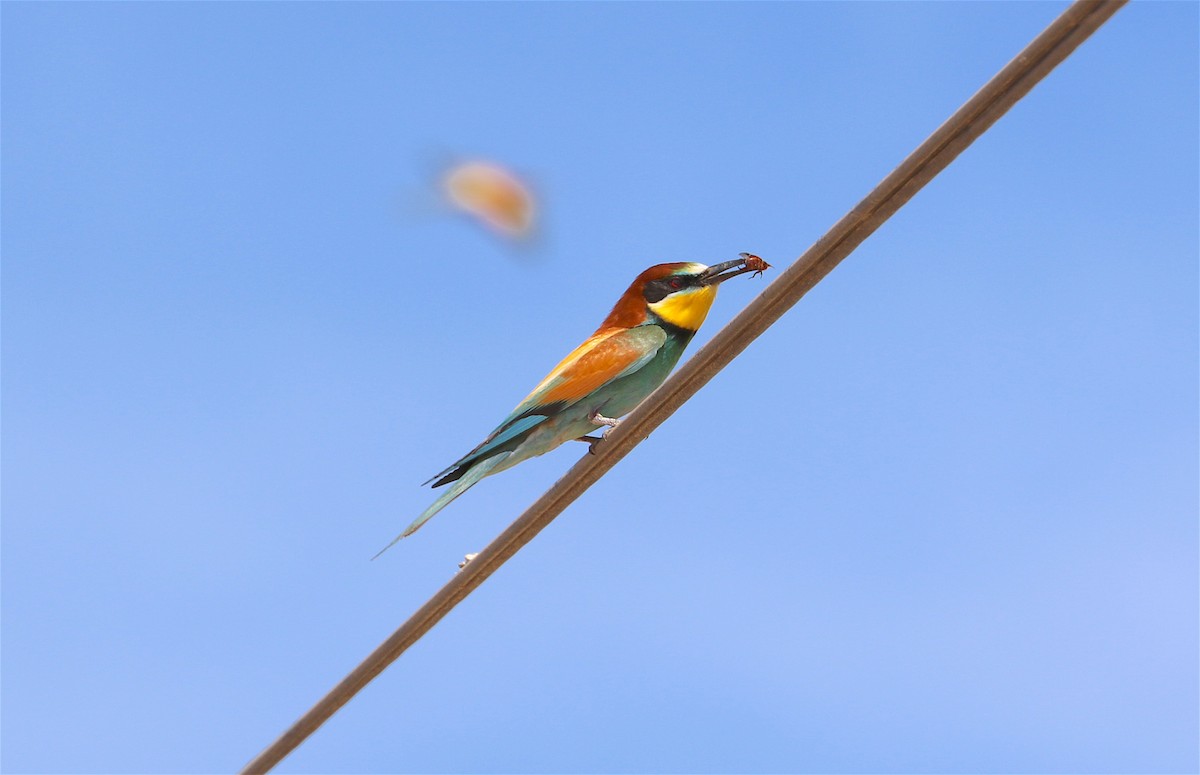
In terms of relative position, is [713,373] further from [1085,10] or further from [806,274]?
[1085,10]

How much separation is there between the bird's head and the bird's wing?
0.19 metres

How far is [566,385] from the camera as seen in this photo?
161 inches

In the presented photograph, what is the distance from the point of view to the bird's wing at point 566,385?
4.08m

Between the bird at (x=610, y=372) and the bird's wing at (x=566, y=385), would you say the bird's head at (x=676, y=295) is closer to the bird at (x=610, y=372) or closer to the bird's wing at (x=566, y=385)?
the bird at (x=610, y=372)

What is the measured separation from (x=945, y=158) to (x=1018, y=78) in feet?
0.61

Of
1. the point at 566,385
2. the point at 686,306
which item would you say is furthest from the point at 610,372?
the point at 686,306

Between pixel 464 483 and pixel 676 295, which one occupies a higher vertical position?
pixel 676 295

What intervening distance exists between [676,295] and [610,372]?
46 cm

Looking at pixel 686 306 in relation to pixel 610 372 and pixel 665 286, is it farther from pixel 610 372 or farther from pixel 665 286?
pixel 610 372

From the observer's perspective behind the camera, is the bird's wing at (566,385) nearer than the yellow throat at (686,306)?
Yes

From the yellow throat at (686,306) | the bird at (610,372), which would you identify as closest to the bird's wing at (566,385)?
the bird at (610,372)

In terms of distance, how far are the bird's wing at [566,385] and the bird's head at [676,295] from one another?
0.63ft

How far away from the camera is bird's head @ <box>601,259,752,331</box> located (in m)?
4.45

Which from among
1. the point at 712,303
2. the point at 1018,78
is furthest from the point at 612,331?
the point at 1018,78
